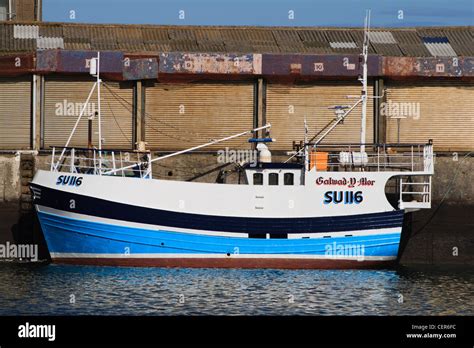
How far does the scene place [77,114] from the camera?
42.9 m

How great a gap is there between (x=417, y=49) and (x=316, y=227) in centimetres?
1087

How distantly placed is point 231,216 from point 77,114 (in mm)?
9059

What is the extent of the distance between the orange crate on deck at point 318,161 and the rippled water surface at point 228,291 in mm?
3652

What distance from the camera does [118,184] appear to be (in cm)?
3678

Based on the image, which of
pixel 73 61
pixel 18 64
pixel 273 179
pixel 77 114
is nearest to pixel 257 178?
pixel 273 179

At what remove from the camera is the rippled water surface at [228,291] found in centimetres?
2867

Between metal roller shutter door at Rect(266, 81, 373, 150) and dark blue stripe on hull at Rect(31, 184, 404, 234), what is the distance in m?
6.16

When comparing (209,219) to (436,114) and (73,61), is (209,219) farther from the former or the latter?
(436,114)

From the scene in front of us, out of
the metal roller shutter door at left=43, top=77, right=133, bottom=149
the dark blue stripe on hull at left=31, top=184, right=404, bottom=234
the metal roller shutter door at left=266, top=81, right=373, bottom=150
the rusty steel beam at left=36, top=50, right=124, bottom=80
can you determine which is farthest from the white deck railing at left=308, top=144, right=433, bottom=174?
the rusty steel beam at left=36, top=50, right=124, bottom=80

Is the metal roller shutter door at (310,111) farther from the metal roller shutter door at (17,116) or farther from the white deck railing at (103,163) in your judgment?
the metal roller shutter door at (17,116)
